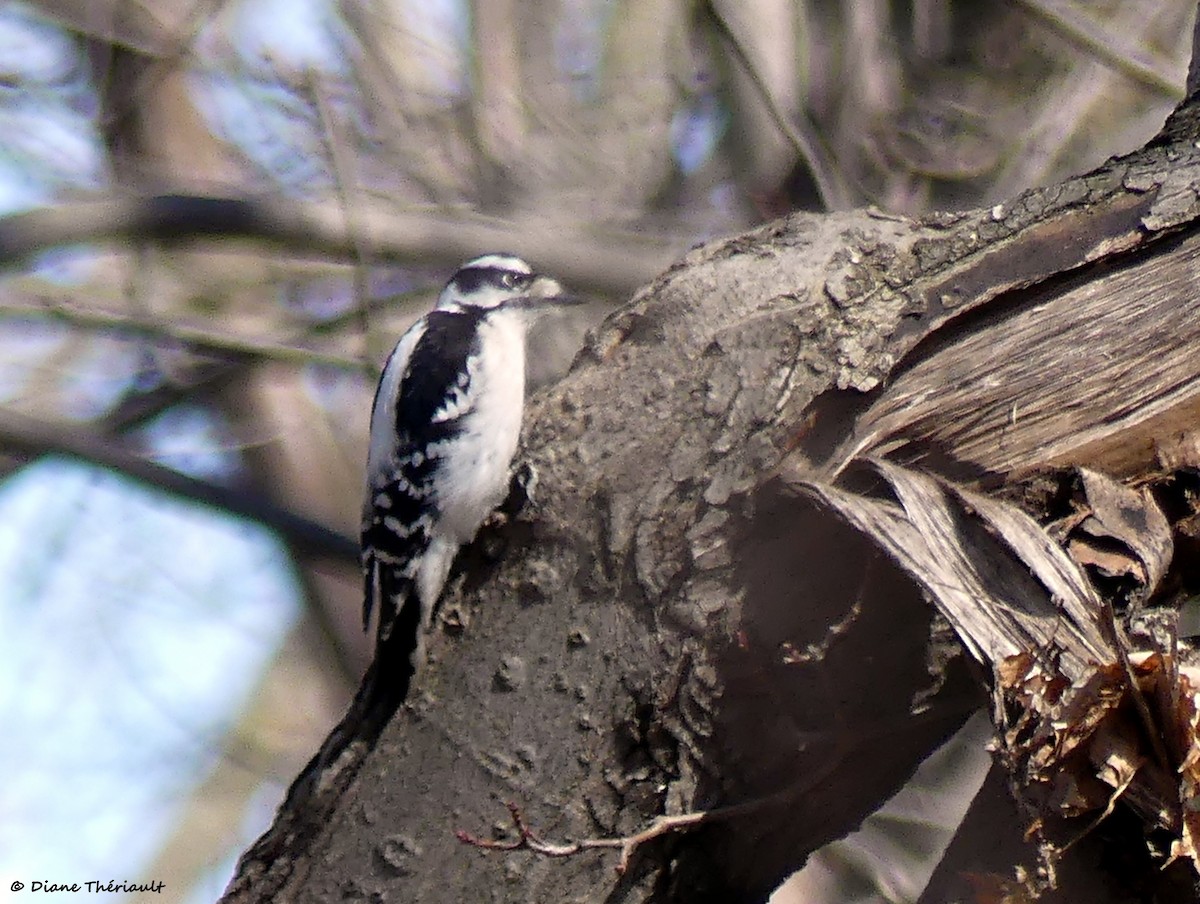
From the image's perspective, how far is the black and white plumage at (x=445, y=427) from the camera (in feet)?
11.5

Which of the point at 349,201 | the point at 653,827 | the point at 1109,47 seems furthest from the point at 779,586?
the point at 1109,47

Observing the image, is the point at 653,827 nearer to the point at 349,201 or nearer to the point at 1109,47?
the point at 349,201

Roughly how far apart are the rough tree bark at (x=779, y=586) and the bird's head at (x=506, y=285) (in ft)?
5.33

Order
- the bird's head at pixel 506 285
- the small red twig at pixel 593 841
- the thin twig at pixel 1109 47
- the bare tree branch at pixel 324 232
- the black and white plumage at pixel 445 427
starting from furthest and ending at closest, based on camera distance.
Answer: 1. the thin twig at pixel 1109 47
2. the bird's head at pixel 506 285
3. the bare tree branch at pixel 324 232
4. the black and white plumage at pixel 445 427
5. the small red twig at pixel 593 841

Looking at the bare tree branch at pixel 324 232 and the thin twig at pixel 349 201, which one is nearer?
the bare tree branch at pixel 324 232

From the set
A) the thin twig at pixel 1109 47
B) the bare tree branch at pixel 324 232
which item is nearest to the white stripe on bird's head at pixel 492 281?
the bare tree branch at pixel 324 232

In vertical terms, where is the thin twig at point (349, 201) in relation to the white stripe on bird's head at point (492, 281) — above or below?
above

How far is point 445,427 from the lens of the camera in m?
4.05

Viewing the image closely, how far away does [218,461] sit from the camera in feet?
18.1

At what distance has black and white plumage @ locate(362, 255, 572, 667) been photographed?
3.51m

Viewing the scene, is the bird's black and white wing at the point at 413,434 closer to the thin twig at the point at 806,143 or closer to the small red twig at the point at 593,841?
the small red twig at the point at 593,841

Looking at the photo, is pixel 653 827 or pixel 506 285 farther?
pixel 506 285

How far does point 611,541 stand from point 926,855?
341 cm

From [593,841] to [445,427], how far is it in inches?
69.0
